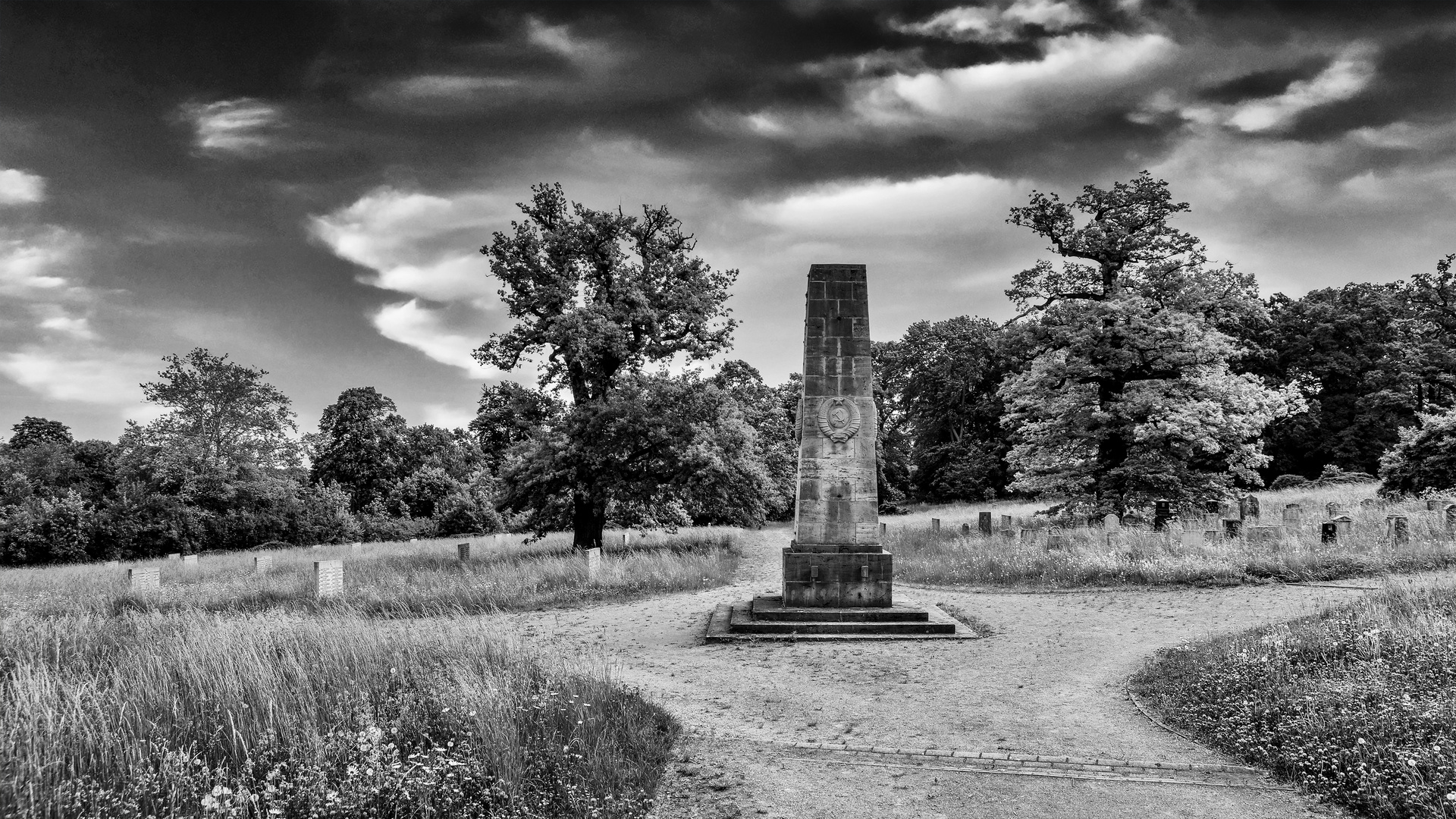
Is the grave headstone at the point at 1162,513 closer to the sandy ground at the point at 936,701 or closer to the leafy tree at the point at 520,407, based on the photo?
the sandy ground at the point at 936,701

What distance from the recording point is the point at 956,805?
5.35 m

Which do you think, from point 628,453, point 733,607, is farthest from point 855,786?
point 628,453

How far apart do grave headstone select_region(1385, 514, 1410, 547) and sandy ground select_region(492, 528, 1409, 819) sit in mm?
3776

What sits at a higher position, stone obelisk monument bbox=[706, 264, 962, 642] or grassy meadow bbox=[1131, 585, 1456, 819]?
stone obelisk monument bbox=[706, 264, 962, 642]

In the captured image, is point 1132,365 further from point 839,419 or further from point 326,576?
point 326,576

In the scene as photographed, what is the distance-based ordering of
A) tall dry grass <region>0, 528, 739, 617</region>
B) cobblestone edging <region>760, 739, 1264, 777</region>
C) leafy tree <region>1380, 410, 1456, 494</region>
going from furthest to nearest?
1. leafy tree <region>1380, 410, 1456, 494</region>
2. tall dry grass <region>0, 528, 739, 617</region>
3. cobblestone edging <region>760, 739, 1264, 777</region>

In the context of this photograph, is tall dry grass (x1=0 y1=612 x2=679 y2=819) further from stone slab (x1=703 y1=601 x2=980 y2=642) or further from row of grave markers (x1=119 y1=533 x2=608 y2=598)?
row of grave markers (x1=119 y1=533 x2=608 y2=598)

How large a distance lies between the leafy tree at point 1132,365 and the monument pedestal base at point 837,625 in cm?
1169

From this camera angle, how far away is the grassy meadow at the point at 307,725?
184 inches

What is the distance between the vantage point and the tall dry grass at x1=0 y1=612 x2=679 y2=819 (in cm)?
465

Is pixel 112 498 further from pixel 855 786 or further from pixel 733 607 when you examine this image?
pixel 855 786

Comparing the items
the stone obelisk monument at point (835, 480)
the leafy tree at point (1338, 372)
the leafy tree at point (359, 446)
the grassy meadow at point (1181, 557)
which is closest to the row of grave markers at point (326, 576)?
the stone obelisk monument at point (835, 480)

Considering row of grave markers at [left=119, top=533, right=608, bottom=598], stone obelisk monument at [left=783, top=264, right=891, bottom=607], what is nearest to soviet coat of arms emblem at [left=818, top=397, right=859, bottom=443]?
stone obelisk monument at [left=783, top=264, right=891, bottom=607]

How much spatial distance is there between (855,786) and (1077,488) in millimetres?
18750
